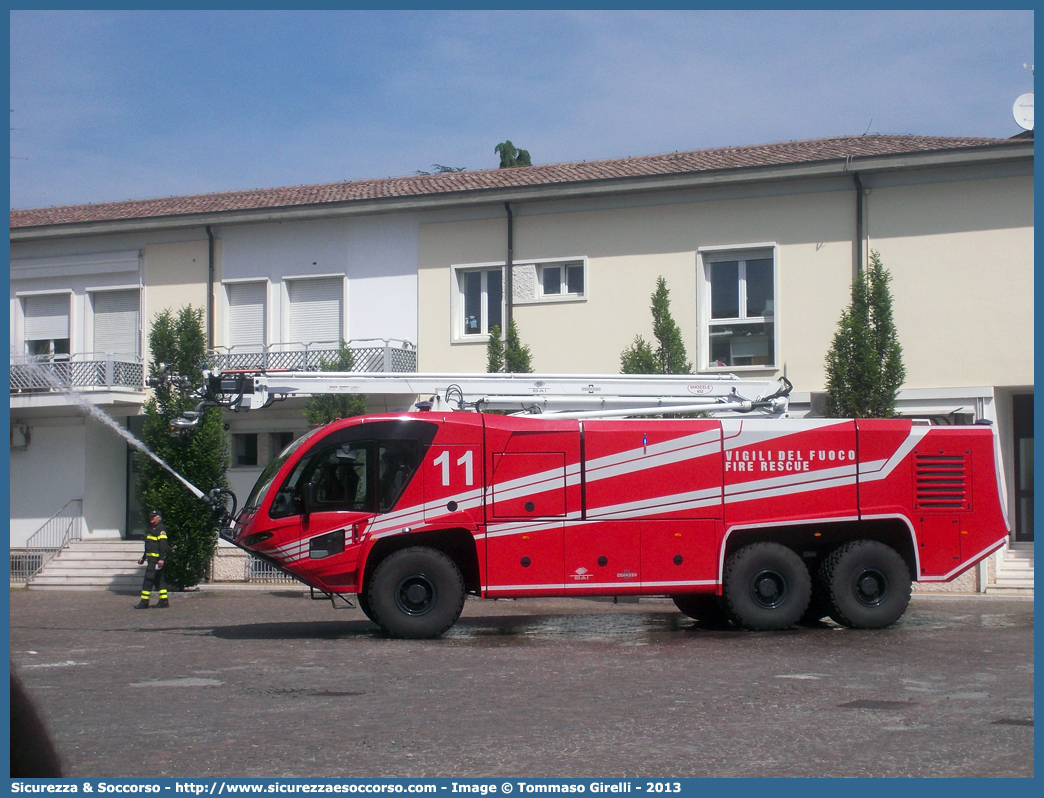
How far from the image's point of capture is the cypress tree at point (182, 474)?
21.8 metres

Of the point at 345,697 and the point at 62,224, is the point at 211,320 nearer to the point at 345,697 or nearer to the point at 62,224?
the point at 62,224

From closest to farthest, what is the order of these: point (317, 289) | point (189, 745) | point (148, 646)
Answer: point (189, 745) → point (148, 646) → point (317, 289)

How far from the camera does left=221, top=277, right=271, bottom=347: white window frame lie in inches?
968

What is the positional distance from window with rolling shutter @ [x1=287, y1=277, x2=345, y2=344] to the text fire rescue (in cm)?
1253

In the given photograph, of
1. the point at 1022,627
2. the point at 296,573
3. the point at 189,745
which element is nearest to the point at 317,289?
the point at 296,573

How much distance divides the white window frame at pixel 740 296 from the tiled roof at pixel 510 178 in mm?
1590

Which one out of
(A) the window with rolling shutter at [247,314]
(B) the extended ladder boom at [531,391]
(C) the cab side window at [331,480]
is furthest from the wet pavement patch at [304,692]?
(A) the window with rolling shutter at [247,314]

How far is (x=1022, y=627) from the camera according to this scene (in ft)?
47.3

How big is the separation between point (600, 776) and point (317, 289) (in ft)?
63.4

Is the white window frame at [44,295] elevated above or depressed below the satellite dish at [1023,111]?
below

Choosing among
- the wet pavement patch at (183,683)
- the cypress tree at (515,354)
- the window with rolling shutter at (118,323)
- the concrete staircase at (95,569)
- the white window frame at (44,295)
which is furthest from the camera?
the white window frame at (44,295)

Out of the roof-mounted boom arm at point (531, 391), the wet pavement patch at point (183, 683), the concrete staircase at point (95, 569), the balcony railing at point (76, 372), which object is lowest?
the concrete staircase at point (95, 569)

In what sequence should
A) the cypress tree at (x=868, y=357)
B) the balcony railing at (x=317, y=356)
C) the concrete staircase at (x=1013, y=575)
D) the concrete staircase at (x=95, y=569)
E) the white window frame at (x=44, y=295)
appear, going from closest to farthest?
1. the concrete staircase at (x=1013, y=575)
2. the cypress tree at (x=868, y=357)
3. the concrete staircase at (x=95, y=569)
4. the balcony railing at (x=317, y=356)
5. the white window frame at (x=44, y=295)

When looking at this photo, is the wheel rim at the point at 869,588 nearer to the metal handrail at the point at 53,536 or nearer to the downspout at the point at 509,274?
the downspout at the point at 509,274
